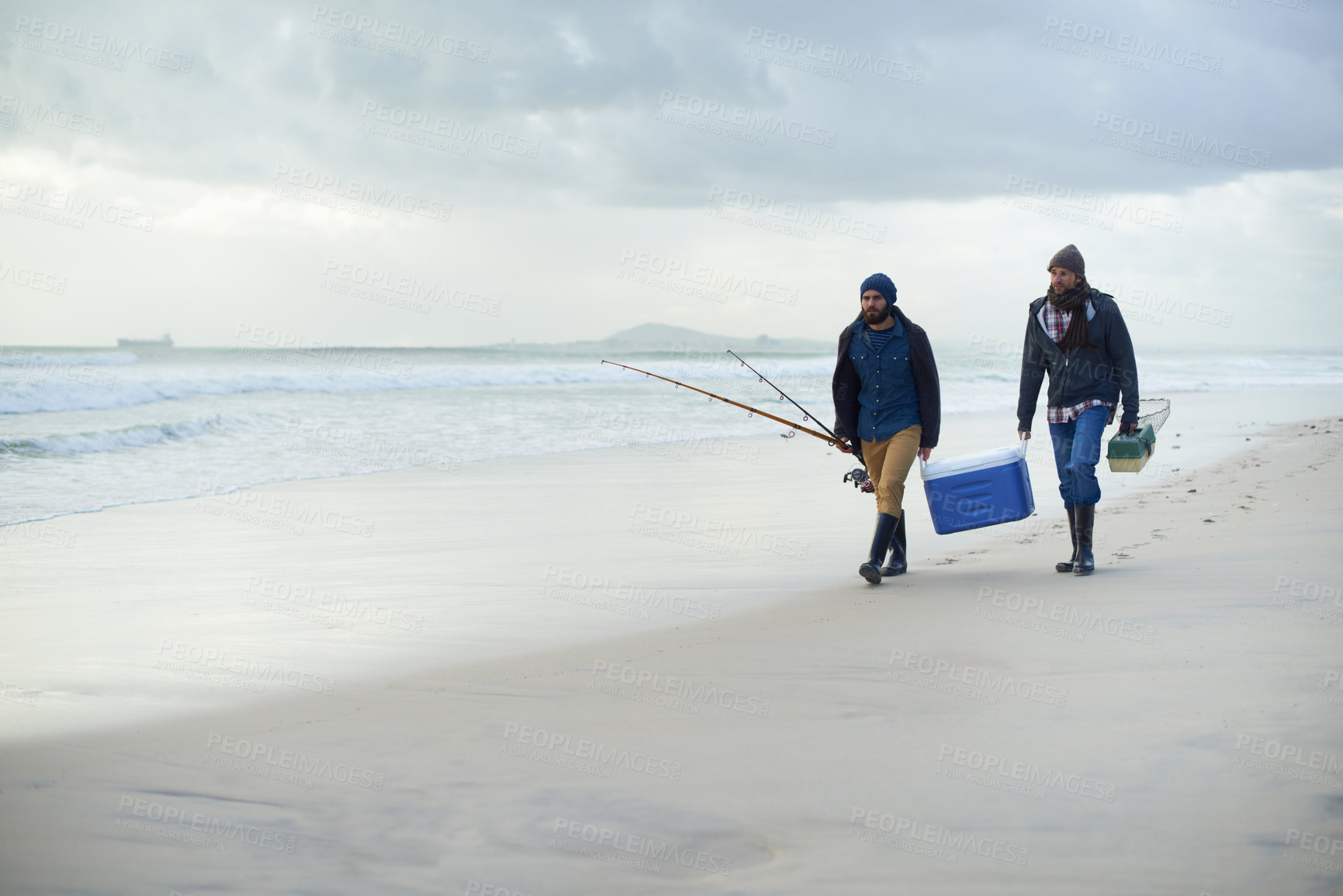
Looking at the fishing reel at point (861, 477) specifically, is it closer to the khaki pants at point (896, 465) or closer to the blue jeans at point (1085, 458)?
the khaki pants at point (896, 465)

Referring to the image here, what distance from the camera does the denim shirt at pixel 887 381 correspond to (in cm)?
548

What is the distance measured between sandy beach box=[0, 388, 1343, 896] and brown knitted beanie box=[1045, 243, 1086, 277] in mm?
1576

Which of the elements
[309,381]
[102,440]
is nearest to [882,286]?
[102,440]

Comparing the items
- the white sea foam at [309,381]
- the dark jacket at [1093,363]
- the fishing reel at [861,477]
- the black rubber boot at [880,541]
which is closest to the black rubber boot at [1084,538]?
the dark jacket at [1093,363]

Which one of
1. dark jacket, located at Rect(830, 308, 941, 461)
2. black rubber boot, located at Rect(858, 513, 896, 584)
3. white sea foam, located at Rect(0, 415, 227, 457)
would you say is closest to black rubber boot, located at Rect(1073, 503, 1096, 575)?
dark jacket, located at Rect(830, 308, 941, 461)

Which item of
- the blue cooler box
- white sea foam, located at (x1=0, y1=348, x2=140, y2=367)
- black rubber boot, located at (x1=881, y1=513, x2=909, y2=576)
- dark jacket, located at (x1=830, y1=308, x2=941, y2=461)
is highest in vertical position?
white sea foam, located at (x1=0, y1=348, x2=140, y2=367)

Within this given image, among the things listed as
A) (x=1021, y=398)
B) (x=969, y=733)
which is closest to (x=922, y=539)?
(x=1021, y=398)

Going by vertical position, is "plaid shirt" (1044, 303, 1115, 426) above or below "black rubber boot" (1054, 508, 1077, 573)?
above

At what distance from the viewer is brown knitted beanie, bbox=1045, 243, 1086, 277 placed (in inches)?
Result: 209

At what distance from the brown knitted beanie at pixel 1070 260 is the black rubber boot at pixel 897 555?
155 centimetres

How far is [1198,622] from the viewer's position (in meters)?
4.28

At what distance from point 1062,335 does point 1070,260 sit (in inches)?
15.3

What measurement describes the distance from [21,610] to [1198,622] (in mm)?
5385

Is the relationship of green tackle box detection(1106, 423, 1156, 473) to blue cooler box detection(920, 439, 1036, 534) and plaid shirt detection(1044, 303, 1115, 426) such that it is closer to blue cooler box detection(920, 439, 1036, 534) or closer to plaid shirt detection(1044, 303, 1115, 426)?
plaid shirt detection(1044, 303, 1115, 426)
